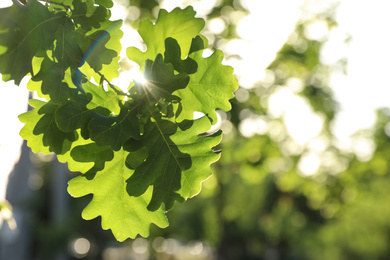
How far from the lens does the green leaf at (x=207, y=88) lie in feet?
5.32

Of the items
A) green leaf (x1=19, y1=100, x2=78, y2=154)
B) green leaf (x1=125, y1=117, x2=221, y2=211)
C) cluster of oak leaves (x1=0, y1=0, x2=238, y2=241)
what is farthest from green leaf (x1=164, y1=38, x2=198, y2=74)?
green leaf (x1=19, y1=100, x2=78, y2=154)

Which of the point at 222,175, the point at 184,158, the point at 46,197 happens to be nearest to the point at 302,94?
the point at 222,175

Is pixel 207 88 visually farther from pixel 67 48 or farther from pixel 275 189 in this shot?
pixel 275 189

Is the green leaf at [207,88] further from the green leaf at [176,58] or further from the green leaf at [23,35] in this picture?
the green leaf at [23,35]

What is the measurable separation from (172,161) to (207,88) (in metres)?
0.27

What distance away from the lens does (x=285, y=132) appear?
50.6 feet

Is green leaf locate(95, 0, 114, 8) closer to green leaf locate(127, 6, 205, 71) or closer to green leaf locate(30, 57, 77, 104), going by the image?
green leaf locate(127, 6, 205, 71)

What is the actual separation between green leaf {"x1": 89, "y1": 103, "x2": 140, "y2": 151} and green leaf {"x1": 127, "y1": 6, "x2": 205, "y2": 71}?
0.22 m

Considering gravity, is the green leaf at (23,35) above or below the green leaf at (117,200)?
above

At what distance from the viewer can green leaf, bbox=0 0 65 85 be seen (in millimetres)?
1481

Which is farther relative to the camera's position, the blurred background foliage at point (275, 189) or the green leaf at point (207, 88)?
the blurred background foliage at point (275, 189)

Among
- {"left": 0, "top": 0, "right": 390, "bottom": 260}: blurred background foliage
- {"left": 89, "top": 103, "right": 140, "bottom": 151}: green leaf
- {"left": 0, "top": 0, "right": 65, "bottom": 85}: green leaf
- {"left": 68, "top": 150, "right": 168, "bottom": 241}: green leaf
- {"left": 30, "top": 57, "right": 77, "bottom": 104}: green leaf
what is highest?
{"left": 0, "top": 0, "right": 65, "bottom": 85}: green leaf

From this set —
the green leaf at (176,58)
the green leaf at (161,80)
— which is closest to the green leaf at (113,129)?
the green leaf at (161,80)

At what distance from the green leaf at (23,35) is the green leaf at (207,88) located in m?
0.44
